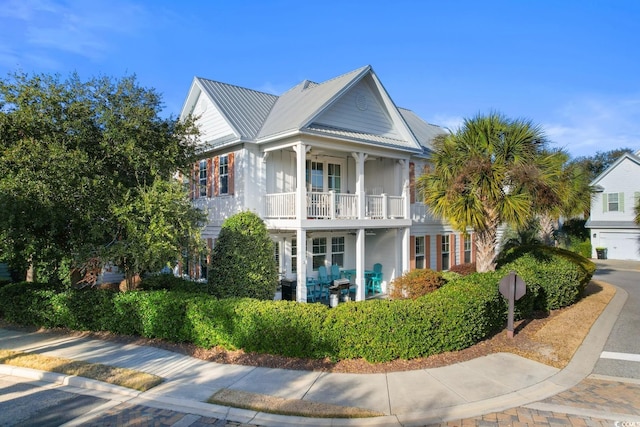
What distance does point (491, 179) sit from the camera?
37.2ft

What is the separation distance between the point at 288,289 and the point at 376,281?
15.7ft

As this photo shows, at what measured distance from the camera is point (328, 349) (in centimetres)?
735

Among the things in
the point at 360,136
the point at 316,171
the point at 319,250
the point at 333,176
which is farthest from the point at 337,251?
the point at 360,136

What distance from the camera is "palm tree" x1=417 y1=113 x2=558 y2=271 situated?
11.2 m

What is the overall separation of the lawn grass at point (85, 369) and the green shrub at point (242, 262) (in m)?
3.64

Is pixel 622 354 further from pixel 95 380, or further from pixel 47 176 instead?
pixel 47 176

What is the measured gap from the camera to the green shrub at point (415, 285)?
492 inches

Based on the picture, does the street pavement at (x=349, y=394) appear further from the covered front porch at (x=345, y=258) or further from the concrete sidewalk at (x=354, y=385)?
the covered front porch at (x=345, y=258)

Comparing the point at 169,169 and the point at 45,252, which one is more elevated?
the point at 169,169

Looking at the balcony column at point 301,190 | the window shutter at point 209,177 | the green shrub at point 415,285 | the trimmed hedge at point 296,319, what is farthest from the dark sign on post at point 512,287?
the window shutter at point 209,177

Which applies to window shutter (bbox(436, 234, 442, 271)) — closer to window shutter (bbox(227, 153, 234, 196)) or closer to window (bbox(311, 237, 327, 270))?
window (bbox(311, 237, 327, 270))

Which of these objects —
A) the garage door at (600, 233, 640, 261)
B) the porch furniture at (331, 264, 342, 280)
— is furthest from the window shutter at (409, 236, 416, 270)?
the garage door at (600, 233, 640, 261)

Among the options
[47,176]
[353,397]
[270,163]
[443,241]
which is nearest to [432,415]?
[353,397]

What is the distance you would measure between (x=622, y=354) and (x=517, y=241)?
1783 centimetres
